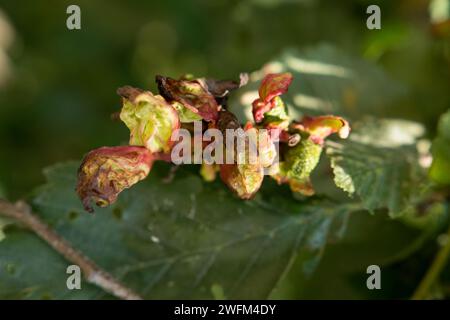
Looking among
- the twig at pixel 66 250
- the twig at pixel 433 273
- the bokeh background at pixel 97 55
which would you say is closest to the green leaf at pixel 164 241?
the twig at pixel 66 250

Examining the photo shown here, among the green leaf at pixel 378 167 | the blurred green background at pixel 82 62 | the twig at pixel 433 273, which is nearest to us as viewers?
the green leaf at pixel 378 167

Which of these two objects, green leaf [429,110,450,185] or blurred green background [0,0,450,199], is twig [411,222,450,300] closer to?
green leaf [429,110,450,185]

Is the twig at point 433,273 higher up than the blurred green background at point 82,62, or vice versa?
the blurred green background at point 82,62

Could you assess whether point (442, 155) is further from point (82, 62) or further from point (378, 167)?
point (82, 62)

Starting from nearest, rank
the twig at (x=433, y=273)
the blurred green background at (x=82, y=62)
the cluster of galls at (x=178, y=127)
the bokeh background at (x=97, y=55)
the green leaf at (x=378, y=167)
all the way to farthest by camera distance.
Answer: the cluster of galls at (x=178, y=127)
the green leaf at (x=378, y=167)
the twig at (x=433, y=273)
the bokeh background at (x=97, y=55)
the blurred green background at (x=82, y=62)

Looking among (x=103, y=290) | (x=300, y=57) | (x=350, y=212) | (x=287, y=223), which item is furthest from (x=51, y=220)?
(x=300, y=57)

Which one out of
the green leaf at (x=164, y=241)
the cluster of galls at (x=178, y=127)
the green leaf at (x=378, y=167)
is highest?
the cluster of galls at (x=178, y=127)

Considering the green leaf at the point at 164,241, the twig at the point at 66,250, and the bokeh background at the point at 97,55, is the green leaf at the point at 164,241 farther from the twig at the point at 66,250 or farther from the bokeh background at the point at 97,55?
the bokeh background at the point at 97,55
